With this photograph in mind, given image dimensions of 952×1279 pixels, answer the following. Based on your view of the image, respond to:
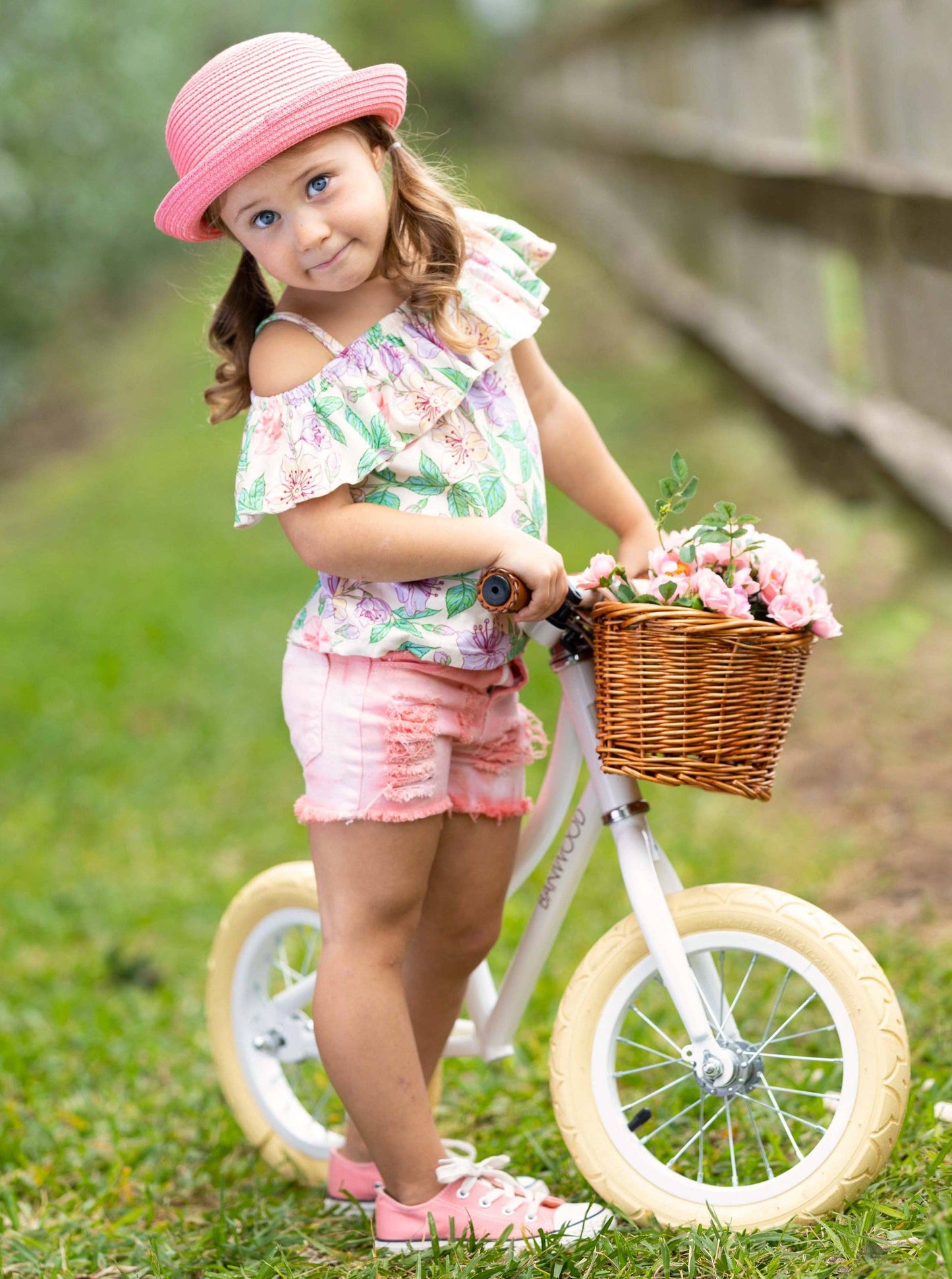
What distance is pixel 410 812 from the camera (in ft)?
7.17

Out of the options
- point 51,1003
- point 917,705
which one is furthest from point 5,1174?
point 917,705

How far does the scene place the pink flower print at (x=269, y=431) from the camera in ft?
6.85

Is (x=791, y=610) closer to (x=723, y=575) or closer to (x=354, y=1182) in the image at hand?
(x=723, y=575)

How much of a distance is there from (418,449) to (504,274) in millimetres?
→ 320

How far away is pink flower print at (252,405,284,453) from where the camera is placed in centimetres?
209

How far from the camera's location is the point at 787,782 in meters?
4.24

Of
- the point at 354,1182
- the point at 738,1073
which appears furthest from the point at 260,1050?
the point at 738,1073

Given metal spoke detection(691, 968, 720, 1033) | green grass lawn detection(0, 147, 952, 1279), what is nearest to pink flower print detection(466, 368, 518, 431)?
green grass lawn detection(0, 147, 952, 1279)

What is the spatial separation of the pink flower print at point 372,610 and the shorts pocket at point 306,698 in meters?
0.09

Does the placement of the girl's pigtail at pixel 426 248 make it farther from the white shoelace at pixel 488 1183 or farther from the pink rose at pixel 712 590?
the white shoelace at pixel 488 1183

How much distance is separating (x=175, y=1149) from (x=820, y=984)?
1377 millimetres

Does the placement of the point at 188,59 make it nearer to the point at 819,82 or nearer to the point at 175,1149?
the point at 819,82

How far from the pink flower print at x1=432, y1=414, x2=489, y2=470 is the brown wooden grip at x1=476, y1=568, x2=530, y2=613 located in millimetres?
197

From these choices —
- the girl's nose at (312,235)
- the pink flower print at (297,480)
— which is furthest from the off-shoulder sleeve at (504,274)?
the pink flower print at (297,480)
